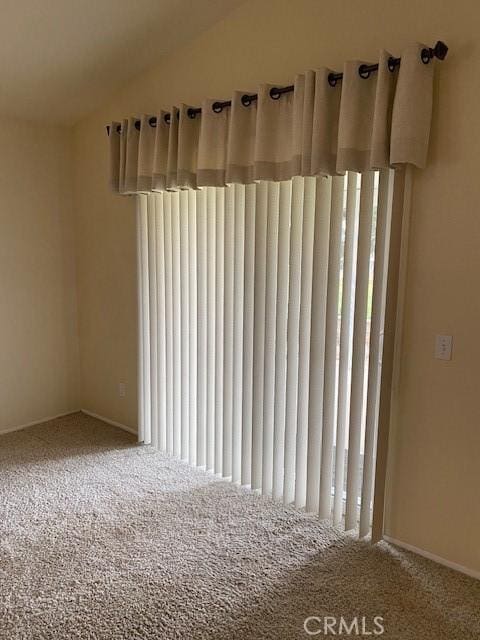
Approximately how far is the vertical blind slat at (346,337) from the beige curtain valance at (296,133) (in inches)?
8.0

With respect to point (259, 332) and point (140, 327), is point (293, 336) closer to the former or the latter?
point (259, 332)

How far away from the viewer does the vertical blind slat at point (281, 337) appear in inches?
95.9

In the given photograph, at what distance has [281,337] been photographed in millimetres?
2533

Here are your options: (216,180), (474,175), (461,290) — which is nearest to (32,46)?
(216,180)

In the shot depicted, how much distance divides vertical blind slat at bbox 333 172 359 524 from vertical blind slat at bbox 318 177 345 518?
0.03 m

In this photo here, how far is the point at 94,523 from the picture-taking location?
2445 mm

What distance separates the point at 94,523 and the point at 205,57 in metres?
2.64

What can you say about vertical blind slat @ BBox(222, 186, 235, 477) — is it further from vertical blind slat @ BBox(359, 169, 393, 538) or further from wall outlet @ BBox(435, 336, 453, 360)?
wall outlet @ BBox(435, 336, 453, 360)

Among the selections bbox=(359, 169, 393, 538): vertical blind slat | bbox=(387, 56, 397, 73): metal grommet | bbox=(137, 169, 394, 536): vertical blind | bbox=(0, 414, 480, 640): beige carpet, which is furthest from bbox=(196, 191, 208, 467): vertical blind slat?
bbox=(387, 56, 397, 73): metal grommet

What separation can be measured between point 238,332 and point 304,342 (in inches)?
17.9

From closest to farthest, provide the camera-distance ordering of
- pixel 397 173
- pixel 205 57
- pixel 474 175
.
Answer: pixel 474 175
pixel 397 173
pixel 205 57

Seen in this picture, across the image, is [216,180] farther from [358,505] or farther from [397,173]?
[358,505]

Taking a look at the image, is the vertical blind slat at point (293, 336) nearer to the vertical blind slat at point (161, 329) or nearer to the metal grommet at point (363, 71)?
the metal grommet at point (363, 71)

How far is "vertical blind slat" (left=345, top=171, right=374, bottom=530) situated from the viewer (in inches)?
85.0
